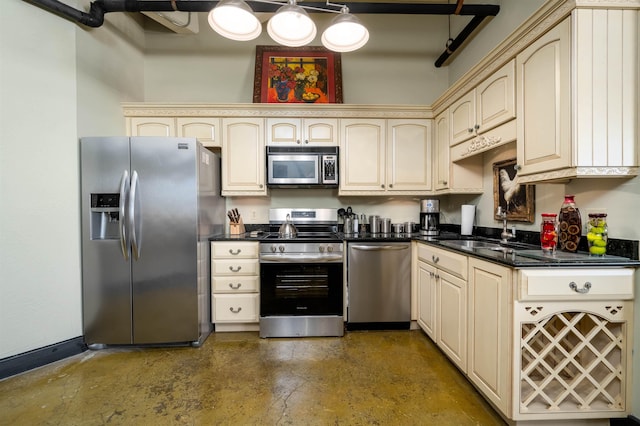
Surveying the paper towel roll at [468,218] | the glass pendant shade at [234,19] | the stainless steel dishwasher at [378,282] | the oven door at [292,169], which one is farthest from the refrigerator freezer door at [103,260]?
the paper towel roll at [468,218]

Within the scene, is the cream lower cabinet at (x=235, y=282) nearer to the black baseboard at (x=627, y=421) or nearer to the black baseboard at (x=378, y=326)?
the black baseboard at (x=378, y=326)

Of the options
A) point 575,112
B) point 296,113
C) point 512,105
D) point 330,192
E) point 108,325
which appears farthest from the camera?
point 330,192

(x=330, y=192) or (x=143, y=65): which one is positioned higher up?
(x=143, y=65)

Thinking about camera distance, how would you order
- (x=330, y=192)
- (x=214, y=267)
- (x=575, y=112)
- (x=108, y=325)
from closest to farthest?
(x=575, y=112) → (x=108, y=325) → (x=214, y=267) → (x=330, y=192)

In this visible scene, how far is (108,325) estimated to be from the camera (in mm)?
2309

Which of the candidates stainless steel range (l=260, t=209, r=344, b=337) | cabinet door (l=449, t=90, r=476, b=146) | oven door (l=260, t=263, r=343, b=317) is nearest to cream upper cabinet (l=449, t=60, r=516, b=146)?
cabinet door (l=449, t=90, r=476, b=146)

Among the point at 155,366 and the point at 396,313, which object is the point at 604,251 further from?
the point at 155,366

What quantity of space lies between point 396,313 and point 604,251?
1.60 meters

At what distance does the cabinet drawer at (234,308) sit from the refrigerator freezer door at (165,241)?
26 cm

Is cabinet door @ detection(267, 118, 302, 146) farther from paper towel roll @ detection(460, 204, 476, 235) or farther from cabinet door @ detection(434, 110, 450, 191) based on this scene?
paper towel roll @ detection(460, 204, 476, 235)

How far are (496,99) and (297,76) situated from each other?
2.18m

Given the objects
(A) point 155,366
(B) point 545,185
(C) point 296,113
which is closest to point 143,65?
(C) point 296,113

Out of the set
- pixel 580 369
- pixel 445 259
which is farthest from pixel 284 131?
pixel 580 369

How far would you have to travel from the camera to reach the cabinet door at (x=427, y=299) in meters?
2.28
